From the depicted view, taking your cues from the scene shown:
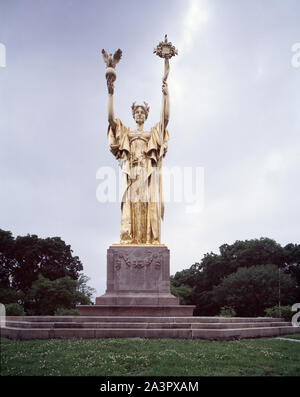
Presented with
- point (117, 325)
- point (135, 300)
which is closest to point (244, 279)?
point (135, 300)

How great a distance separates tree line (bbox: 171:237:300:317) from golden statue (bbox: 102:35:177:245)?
2531 cm

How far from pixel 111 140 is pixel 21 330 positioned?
9470 mm

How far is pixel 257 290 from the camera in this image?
144 ft

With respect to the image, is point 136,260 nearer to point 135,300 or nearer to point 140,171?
point 135,300

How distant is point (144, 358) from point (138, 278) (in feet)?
23.9

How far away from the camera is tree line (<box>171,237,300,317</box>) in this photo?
4328cm

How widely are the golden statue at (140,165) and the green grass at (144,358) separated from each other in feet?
22.4

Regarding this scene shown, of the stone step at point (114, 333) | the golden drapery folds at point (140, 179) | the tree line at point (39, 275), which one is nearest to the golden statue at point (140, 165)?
the golden drapery folds at point (140, 179)

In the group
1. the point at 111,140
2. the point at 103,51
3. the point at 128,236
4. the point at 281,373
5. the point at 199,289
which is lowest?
the point at 199,289

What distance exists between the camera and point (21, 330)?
10984 millimetres

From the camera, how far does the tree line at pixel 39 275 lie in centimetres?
3856

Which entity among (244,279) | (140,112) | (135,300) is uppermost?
(140,112)

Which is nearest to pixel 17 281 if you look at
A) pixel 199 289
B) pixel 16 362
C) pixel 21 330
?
pixel 199 289
